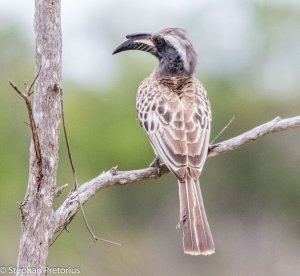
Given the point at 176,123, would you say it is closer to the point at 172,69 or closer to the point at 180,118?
the point at 180,118

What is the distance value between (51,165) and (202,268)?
1574cm

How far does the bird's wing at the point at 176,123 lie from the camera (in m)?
7.70

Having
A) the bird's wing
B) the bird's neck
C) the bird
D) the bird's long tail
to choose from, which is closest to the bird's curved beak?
the bird

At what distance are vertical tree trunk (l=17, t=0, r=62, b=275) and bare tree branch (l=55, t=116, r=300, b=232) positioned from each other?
0.17 m

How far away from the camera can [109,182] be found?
702 centimetres

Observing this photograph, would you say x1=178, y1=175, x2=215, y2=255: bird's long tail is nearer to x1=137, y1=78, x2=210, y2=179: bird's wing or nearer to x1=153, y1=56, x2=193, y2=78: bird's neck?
x1=137, y1=78, x2=210, y2=179: bird's wing

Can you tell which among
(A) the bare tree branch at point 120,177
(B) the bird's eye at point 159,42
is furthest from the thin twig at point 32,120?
(B) the bird's eye at point 159,42

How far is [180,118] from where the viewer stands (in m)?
8.07

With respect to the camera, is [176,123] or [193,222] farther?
[176,123]

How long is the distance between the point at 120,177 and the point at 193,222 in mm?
573

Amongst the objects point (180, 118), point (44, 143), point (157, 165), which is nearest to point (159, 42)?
point (180, 118)

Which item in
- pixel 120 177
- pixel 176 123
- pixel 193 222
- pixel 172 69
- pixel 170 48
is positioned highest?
pixel 170 48

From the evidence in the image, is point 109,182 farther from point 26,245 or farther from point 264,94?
point 264,94

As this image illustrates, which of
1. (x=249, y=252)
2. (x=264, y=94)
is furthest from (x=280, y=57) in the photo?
(x=249, y=252)
